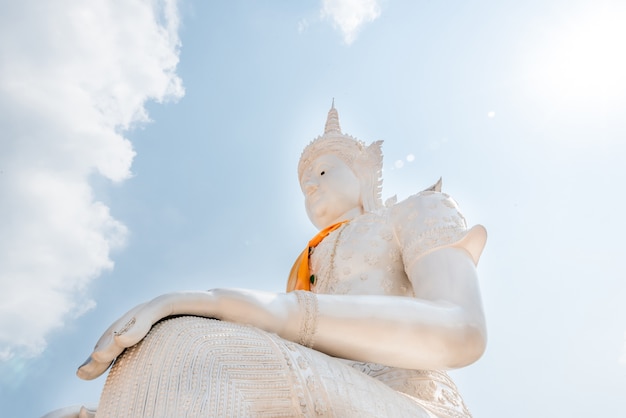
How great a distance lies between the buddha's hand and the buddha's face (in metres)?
2.10

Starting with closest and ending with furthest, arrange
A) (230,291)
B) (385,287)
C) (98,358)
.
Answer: (98,358) < (230,291) < (385,287)

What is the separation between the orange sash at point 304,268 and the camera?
373 cm

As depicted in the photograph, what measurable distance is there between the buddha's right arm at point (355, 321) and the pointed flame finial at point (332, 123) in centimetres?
229

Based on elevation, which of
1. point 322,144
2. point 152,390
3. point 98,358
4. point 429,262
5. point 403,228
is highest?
point 322,144

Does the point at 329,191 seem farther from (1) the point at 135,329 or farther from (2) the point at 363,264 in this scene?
(1) the point at 135,329

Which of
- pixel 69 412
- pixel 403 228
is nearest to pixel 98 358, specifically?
pixel 69 412

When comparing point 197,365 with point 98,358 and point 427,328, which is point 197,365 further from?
point 427,328

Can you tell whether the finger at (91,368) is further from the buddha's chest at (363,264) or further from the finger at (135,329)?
the buddha's chest at (363,264)

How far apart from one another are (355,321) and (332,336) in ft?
0.32

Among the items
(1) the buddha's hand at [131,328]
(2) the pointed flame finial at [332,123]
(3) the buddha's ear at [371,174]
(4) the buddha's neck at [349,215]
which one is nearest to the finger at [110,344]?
(1) the buddha's hand at [131,328]

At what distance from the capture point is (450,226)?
3.27 metres

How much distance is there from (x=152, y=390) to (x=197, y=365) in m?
0.14

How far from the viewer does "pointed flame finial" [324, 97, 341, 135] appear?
494 centimetres

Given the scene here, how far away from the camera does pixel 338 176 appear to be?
4406 mm
